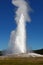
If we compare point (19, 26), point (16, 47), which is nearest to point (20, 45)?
point (16, 47)

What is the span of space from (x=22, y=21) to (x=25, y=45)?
16953mm

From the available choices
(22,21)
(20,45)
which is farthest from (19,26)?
(20,45)

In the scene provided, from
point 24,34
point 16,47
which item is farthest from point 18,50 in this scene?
point 24,34

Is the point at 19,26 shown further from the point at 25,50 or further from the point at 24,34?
the point at 25,50

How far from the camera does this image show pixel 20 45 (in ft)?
497

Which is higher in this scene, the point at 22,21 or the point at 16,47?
the point at 22,21

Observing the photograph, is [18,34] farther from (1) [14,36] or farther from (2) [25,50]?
(2) [25,50]

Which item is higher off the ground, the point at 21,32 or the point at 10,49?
the point at 21,32

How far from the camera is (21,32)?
150 meters

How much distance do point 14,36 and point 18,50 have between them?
34.4ft

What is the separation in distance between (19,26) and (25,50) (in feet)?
57.5

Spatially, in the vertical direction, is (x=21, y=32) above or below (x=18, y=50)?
above

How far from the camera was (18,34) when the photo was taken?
15162 centimetres

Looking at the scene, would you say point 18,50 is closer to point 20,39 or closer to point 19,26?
point 20,39
